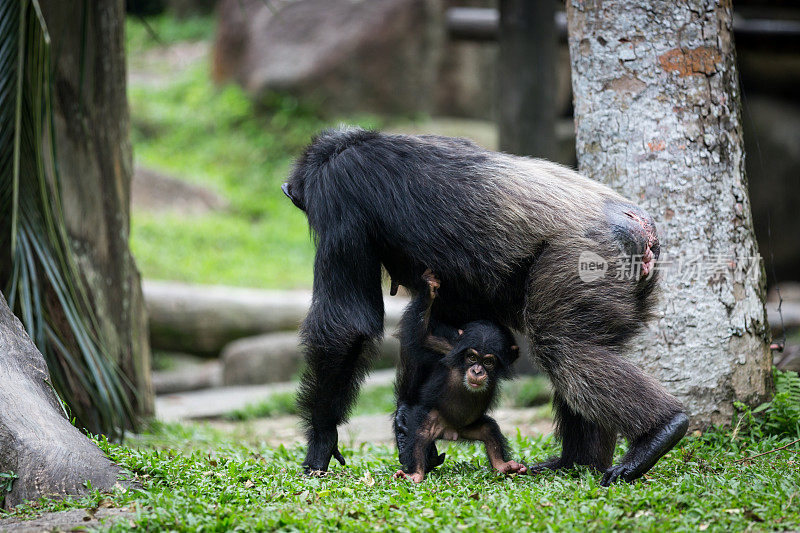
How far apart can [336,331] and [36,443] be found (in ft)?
4.88

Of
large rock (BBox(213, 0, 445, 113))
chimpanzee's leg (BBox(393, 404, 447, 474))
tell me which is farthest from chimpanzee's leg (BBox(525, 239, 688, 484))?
large rock (BBox(213, 0, 445, 113))

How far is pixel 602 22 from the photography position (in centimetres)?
478

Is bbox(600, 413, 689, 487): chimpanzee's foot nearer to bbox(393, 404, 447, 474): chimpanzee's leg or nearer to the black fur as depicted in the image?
the black fur

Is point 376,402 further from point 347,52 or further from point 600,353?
point 347,52

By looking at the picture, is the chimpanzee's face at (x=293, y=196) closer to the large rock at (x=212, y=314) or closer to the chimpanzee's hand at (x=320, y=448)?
the chimpanzee's hand at (x=320, y=448)

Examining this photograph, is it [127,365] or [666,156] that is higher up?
[666,156]

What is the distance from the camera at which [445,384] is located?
4.31 m

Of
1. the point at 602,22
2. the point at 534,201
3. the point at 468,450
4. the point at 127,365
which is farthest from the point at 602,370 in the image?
the point at 127,365

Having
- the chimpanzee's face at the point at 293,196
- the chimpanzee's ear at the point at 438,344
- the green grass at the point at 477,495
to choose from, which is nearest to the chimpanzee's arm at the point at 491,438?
the green grass at the point at 477,495

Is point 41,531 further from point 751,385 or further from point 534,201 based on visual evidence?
point 751,385

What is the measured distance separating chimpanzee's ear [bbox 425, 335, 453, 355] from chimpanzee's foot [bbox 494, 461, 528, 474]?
0.68m

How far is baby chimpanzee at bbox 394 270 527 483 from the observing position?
13.7ft

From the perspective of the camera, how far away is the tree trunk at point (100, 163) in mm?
5836

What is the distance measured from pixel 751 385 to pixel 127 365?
4463 mm
